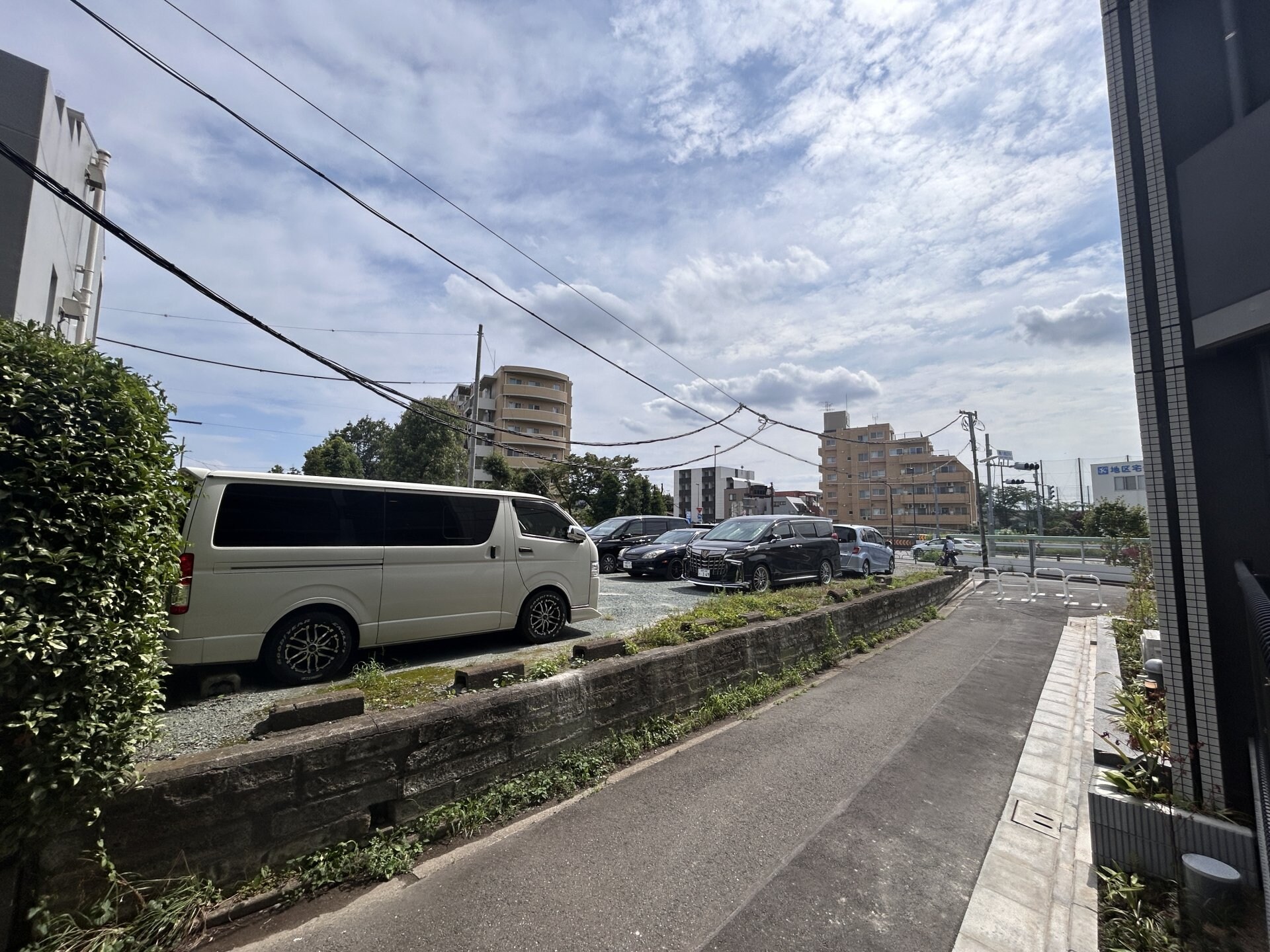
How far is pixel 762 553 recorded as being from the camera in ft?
35.3

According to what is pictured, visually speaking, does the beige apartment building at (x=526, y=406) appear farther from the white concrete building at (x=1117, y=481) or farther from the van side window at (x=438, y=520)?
the white concrete building at (x=1117, y=481)

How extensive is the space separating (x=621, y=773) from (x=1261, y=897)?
11.3 ft

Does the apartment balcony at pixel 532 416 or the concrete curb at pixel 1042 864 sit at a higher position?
the apartment balcony at pixel 532 416

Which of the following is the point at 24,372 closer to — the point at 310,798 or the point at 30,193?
the point at 310,798

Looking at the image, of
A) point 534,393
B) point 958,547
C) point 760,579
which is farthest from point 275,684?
point 534,393

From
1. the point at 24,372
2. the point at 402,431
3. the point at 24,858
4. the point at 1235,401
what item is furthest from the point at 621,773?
the point at 402,431

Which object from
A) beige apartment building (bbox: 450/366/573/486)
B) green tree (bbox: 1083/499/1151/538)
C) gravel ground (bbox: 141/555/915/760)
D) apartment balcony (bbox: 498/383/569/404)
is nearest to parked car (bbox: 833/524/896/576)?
green tree (bbox: 1083/499/1151/538)

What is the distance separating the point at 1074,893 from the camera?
304 cm

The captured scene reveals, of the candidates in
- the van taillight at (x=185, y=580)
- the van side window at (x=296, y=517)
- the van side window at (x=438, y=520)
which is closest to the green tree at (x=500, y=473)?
the van side window at (x=438, y=520)

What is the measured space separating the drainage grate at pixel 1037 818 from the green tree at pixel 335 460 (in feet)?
112

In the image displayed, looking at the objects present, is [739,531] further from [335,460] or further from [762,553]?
[335,460]

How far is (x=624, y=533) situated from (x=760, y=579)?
534 cm

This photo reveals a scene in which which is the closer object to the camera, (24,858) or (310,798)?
(24,858)

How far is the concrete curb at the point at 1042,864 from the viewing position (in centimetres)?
266
